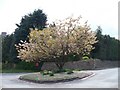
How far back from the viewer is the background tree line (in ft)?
143

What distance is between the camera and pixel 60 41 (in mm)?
28609

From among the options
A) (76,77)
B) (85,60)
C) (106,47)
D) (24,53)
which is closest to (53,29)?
(24,53)

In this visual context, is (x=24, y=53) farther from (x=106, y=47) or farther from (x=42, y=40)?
(x=106, y=47)

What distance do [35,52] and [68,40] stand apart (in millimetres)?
3527

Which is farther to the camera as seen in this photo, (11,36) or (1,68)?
(11,36)

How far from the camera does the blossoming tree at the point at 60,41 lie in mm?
28734

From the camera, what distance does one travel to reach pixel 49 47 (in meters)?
28.8

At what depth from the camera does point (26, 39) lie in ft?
140

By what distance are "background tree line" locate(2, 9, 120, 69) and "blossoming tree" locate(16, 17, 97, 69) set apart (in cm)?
1336

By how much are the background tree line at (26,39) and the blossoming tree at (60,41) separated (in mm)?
13359

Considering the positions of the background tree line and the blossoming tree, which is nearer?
the blossoming tree

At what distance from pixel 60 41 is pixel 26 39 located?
14.8 meters

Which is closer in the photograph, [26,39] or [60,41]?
[60,41]

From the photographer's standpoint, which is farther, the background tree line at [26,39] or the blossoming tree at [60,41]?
the background tree line at [26,39]
